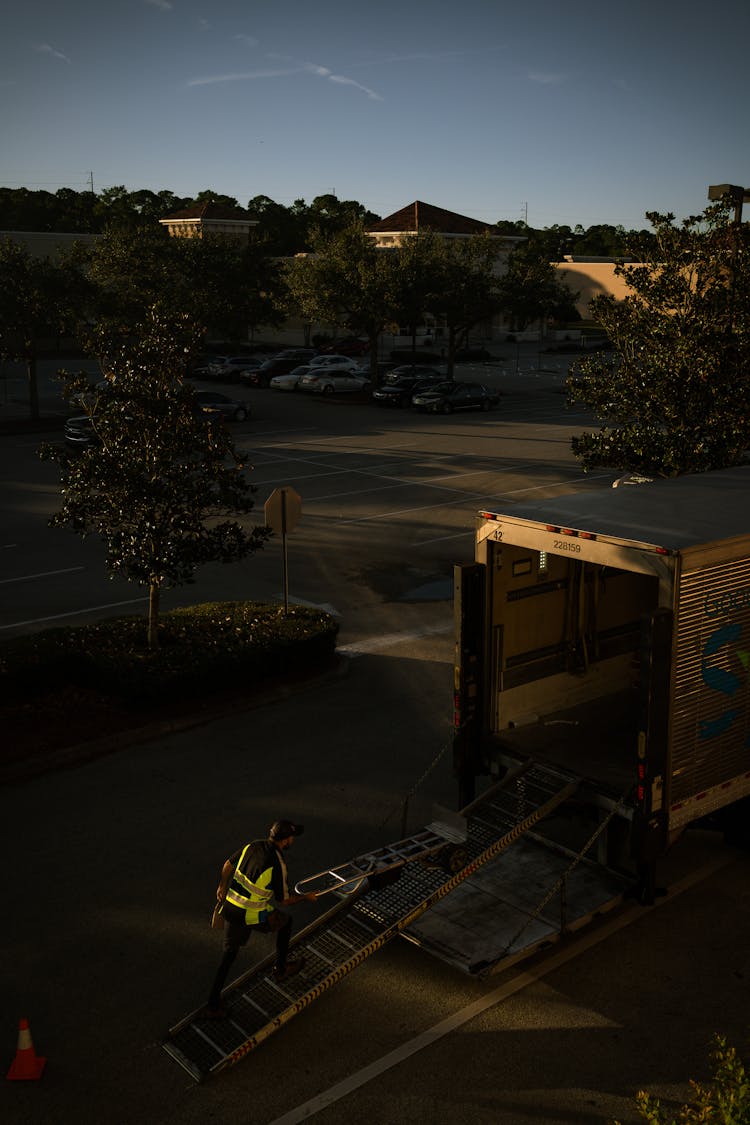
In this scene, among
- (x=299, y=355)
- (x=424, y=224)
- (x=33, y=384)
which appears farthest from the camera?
(x=424, y=224)

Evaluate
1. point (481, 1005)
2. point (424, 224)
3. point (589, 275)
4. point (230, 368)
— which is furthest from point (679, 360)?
point (589, 275)

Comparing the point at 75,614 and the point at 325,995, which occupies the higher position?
the point at 75,614

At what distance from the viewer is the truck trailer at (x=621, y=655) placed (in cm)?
839

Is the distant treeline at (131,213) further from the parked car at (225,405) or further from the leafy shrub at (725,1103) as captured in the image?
the leafy shrub at (725,1103)

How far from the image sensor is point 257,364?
185ft

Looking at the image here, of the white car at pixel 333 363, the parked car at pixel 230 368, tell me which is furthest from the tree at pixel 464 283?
the parked car at pixel 230 368

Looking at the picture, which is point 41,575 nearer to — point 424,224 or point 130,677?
point 130,677

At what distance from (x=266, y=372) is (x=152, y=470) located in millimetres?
42346

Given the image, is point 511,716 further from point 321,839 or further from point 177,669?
point 177,669

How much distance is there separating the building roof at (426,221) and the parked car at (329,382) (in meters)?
34.5

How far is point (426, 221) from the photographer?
84.9 m

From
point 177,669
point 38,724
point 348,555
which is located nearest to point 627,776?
point 177,669

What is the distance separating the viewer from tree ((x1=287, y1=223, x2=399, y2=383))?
47.9 metres

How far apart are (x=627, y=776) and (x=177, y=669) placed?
20.3ft
